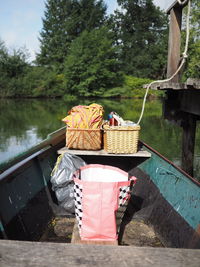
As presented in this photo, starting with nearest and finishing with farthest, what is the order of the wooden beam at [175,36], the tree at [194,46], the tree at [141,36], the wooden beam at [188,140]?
1. the wooden beam at [175,36]
2. the wooden beam at [188,140]
3. the tree at [194,46]
4. the tree at [141,36]

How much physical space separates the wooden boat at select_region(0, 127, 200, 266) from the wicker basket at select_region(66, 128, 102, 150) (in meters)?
0.11

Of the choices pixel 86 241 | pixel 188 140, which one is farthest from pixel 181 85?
pixel 188 140

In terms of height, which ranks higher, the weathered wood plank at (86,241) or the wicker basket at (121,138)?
the wicker basket at (121,138)

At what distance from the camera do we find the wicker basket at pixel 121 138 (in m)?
3.39

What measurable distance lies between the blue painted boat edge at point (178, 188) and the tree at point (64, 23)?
39135mm

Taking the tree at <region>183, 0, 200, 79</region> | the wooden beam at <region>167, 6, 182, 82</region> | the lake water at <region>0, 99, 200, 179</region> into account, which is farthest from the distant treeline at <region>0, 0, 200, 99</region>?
the wooden beam at <region>167, 6, 182, 82</region>

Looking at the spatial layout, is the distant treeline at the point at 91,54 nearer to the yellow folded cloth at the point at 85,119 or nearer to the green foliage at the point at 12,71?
the green foliage at the point at 12,71

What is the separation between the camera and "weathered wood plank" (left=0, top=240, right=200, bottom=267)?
3.39ft

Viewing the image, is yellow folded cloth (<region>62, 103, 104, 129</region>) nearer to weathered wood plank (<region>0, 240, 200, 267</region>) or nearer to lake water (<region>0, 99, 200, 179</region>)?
weathered wood plank (<region>0, 240, 200, 267</region>)

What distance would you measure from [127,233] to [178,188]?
665 millimetres

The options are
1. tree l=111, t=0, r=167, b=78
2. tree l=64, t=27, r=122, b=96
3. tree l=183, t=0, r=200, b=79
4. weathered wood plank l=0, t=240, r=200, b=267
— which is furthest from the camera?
tree l=111, t=0, r=167, b=78

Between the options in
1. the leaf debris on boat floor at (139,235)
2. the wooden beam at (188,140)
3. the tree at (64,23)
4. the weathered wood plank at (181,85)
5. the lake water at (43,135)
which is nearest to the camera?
the leaf debris on boat floor at (139,235)

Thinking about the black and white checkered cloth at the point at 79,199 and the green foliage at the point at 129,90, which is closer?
the black and white checkered cloth at the point at 79,199

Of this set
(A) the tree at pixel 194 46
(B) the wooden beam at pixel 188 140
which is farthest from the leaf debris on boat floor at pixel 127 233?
(A) the tree at pixel 194 46
